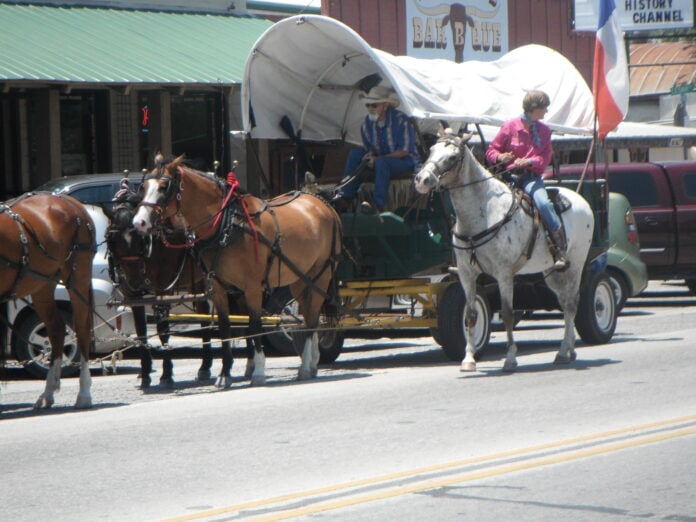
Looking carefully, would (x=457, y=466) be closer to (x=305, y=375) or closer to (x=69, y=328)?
(x=305, y=375)

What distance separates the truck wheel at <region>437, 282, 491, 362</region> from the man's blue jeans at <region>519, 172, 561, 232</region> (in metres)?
1.06

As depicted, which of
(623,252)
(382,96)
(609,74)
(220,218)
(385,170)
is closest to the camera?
(220,218)

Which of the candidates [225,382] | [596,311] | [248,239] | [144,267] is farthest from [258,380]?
[596,311]

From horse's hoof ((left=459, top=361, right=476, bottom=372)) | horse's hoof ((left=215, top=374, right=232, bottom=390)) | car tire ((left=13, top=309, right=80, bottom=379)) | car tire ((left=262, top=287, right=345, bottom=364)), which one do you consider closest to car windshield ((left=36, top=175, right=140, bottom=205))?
car tire ((left=13, top=309, right=80, bottom=379))

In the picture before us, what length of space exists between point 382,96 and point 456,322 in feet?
8.87

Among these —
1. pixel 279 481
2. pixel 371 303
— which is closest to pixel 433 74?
pixel 371 303

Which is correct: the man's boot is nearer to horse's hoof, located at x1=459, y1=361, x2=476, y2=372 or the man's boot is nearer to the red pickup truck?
horse's hoof, located at x1=459, y1=361, x2=476, y2=372

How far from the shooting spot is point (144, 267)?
42.8 ft

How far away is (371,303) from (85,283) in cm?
382

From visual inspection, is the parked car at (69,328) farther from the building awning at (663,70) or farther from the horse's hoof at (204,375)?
the building awning at (663,70)

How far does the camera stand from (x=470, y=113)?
47.8 feet

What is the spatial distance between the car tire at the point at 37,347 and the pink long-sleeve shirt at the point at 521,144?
4848 millimetres

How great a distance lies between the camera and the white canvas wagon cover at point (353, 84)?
1441 cm

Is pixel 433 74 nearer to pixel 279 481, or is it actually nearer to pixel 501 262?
pixel 501 262
